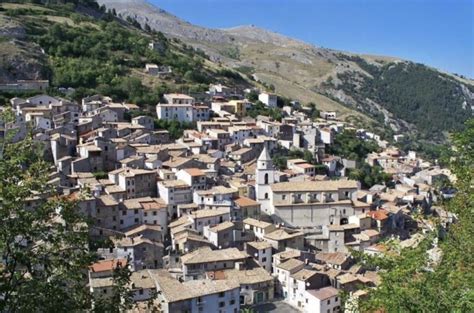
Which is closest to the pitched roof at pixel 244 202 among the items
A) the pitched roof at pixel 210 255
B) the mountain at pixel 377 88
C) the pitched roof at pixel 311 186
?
the pitched roof at pixel 311 186

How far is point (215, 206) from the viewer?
36.4 metres

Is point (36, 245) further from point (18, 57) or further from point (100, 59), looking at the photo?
point (100, 59)

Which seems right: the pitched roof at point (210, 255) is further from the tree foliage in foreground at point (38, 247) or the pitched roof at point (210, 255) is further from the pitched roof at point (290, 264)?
the tree foliage in foreground at point (38, 247)

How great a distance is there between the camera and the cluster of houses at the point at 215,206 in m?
29.9

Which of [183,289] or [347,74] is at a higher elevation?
[347,74]

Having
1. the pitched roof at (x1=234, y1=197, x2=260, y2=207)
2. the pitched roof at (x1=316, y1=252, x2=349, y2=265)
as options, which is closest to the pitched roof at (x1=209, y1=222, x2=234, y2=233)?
the pitched roof at (x1=234, y1=197, x2=260, y2=207)

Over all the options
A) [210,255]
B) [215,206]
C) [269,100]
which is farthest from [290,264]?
[269,100]

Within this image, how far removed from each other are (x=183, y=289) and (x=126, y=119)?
3116cm

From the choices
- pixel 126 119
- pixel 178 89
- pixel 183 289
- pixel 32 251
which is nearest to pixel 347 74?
pixel 178 89

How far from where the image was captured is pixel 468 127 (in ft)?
46.4

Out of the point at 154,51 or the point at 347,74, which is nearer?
the point at 154,51

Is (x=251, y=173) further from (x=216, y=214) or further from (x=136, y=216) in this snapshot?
(x=136, y=216)

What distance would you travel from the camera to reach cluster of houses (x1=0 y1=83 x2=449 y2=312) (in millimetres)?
→ 29859

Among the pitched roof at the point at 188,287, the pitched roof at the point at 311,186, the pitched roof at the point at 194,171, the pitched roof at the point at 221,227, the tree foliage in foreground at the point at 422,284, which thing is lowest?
the pitched roof at the point at 188,287
